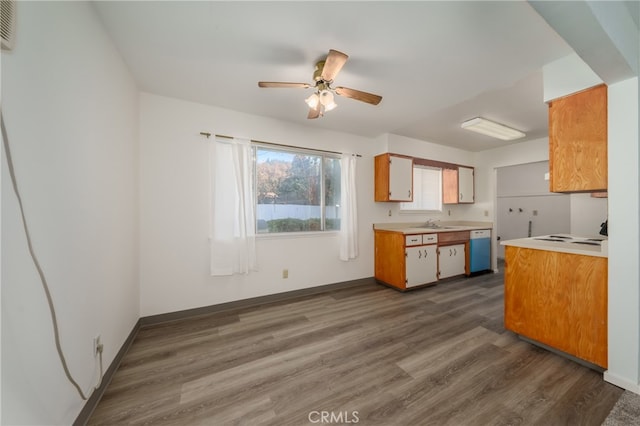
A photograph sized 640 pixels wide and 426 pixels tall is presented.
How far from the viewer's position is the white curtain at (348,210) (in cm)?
334

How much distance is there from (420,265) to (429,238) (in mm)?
460

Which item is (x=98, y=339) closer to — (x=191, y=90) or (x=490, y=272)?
(x=191, y=90)

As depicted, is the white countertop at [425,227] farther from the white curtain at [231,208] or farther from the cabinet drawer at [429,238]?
the white curtain at [231,208]

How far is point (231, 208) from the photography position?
2.61 m

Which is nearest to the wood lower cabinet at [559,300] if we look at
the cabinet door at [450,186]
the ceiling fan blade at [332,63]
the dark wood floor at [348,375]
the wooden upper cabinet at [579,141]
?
the dark wood floor at [348,375]

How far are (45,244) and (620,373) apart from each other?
336cm

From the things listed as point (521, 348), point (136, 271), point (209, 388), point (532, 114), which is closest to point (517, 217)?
point (532, 114)

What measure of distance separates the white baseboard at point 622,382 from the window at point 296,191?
2733mm

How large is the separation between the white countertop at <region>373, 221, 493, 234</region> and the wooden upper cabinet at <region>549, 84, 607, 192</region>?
1752 mm

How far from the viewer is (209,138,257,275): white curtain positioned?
2537 mm

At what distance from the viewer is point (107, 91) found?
1561 millimetres

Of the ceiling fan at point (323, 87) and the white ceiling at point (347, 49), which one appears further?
the ceiling fan at point (323, 87)

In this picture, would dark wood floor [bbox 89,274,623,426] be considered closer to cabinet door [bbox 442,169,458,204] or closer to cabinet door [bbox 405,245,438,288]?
cabinet door [bbox 405,245,438,288]

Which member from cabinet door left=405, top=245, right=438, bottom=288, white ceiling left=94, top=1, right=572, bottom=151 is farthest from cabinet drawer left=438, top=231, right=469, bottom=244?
white ceiling left=94, top=1, right=572, bottom=151
